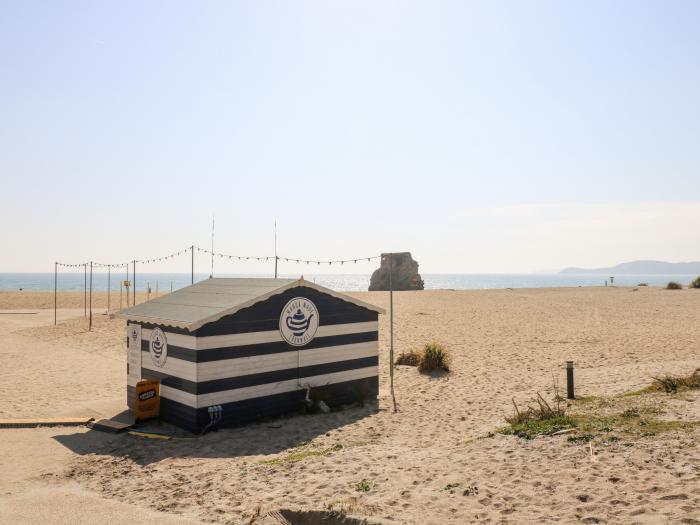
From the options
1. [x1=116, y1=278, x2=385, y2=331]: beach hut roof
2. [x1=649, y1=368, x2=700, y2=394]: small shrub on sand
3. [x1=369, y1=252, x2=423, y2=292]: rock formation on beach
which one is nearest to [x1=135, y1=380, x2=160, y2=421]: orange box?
[x1=116, y1=278, x2=385, y2=331]: beach hut roof

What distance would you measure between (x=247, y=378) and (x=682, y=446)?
7.77m

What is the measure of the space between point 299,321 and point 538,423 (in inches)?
222

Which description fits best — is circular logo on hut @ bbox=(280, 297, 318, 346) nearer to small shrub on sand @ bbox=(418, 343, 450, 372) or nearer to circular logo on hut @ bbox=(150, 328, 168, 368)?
circular logo on hut @ bbox=(150, 328, 168, 368)

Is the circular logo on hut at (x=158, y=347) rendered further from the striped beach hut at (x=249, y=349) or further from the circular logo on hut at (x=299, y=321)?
the circular logo on hut at (x=299, y=321)

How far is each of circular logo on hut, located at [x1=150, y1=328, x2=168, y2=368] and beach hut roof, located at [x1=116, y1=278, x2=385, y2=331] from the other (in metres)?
0.33

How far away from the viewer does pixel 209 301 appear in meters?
11.5

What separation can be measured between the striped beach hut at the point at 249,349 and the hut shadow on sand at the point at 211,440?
0.38m

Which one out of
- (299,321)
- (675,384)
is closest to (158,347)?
(299,321)

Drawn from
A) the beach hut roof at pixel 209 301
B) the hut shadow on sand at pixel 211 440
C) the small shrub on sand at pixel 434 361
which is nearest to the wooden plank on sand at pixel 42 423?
the hut shadow on sand at pixel 211 440

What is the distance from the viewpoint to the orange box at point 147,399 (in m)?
10.7

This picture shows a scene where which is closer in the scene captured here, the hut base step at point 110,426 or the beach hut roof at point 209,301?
the hut base step at point 110,426

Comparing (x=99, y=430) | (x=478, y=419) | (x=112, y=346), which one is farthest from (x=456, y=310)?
(x=99, y=430)

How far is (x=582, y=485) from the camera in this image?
19.0 feet

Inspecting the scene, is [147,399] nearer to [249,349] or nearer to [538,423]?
[249,349]
